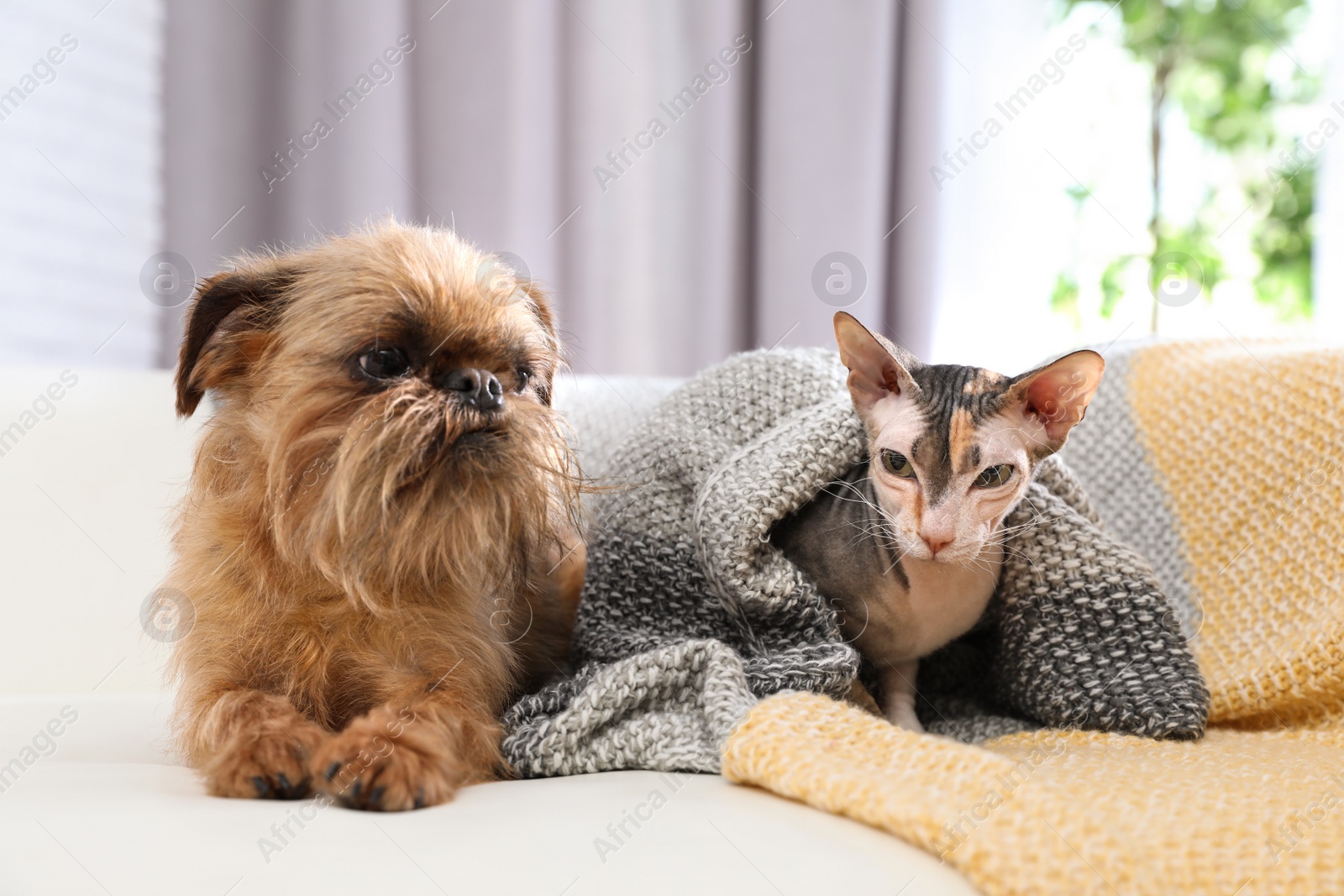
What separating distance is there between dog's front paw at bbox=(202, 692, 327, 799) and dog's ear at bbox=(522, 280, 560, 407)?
1.84 ft

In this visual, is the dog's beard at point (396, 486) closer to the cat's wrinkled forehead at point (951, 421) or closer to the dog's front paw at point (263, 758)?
the dog's front paw at point (263, 758)

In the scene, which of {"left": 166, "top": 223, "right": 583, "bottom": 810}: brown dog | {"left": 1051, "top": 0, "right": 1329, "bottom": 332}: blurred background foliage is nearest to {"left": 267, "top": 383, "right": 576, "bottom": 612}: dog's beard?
{"left": 166, "top": 223, "right": 583, "bottom": 810}: brown dog

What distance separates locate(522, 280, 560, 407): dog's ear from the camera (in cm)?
144

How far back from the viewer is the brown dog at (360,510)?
3.63 ft

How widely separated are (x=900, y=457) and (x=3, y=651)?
1498mm

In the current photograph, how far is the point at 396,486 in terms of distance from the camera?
1124 millimetres

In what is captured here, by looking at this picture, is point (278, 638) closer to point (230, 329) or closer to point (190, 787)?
point (190, 787)

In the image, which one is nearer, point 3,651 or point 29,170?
point 3,651

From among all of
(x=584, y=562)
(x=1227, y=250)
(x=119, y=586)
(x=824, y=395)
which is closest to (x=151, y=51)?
(x=119, y=586)

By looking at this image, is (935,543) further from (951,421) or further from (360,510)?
(360,510)

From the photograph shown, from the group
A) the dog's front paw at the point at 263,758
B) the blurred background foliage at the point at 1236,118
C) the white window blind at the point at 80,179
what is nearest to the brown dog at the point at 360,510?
the dog's front paw at the point at 263,758

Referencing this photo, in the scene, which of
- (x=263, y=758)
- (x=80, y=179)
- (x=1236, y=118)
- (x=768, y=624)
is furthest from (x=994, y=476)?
(x=1236, y=118)

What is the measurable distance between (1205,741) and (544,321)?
3.68ft

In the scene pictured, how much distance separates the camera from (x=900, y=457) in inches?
49.3
